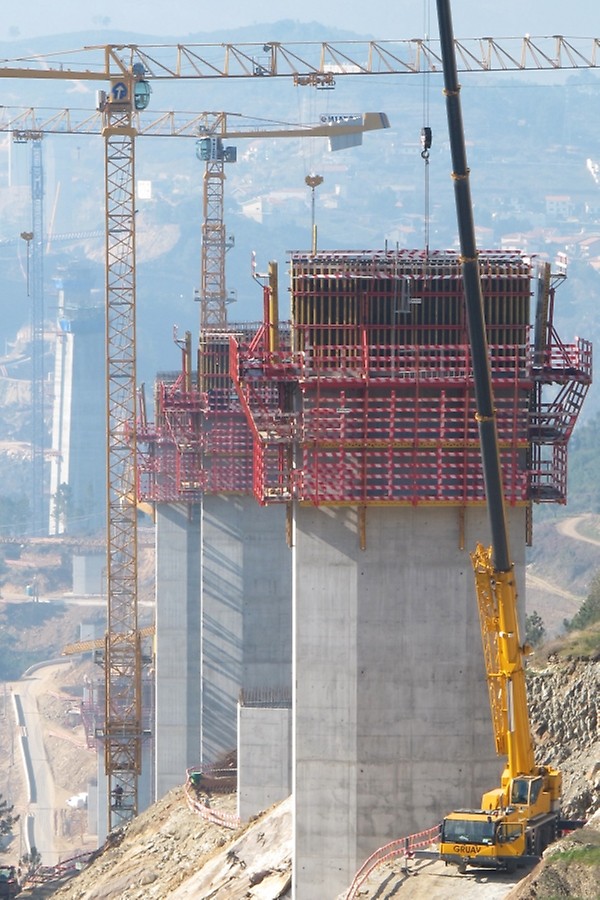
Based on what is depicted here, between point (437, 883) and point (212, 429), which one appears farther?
point (212, 429)

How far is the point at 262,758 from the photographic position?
70.6 meters

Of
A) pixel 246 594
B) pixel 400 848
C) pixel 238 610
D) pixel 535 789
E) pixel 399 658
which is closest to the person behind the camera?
pixel 535 789

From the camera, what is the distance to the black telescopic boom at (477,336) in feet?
136

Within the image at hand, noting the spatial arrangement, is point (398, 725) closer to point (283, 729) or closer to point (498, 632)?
point (498, 632)

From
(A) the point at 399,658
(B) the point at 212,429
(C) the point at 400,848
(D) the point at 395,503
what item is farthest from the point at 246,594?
(D) the point at 395,503

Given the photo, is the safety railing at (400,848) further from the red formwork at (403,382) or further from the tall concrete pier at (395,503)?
the red formwork at (403,382)

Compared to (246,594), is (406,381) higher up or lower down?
higher up

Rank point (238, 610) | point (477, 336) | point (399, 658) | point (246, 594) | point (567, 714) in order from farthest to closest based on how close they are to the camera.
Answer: point (238, 610), point (246, 594), point (567, 714), point (399, 658), point (477, 336)

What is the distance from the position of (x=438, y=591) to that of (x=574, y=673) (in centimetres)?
1202

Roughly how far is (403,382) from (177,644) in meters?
70.3

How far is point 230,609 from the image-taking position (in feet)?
304

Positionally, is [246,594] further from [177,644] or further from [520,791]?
[520,791]

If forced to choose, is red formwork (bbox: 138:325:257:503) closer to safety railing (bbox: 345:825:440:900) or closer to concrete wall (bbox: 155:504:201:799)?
concrete wall (bbox: 155:504:201:799)

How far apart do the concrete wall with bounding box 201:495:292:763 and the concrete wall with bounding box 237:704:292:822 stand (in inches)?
721
